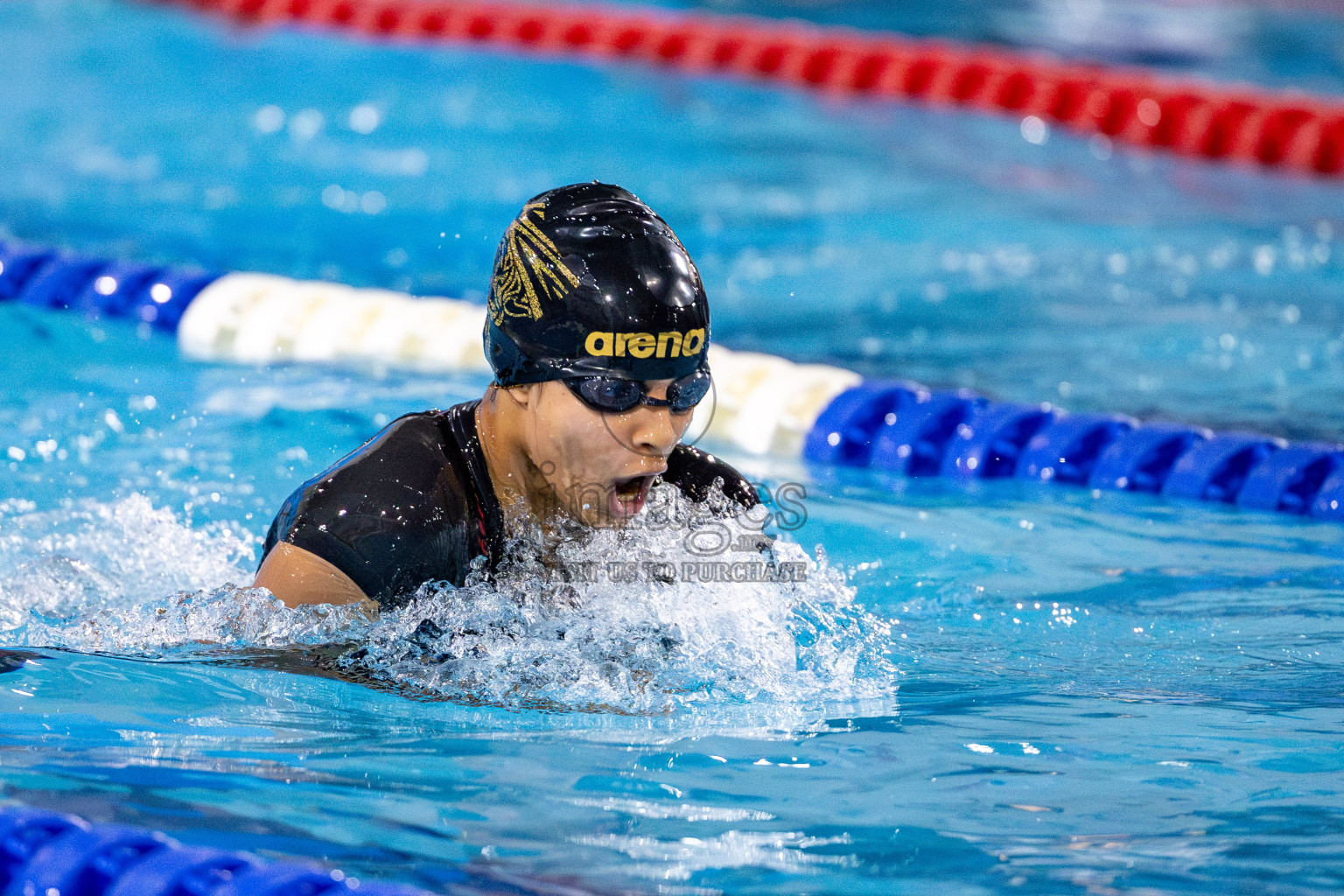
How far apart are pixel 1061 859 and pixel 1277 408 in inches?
116

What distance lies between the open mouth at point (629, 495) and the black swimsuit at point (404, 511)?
0.20 m

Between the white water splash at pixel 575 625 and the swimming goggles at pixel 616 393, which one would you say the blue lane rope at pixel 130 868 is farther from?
the swimming goggles at pixel 616 393

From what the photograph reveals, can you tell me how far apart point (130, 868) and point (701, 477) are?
1248 mm

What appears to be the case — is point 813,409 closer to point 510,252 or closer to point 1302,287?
point 510,252

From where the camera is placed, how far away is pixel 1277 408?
459cm

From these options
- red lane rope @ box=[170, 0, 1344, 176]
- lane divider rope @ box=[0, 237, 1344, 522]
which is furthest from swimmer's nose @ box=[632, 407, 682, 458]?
red lane rope @ box=[170, 0, 1344, 176]

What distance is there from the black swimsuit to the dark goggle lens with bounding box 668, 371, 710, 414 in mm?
343

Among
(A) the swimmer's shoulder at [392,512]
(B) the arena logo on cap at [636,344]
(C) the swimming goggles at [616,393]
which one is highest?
(B) the arena logo on cap at [636,344]

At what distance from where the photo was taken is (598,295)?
2340 mm

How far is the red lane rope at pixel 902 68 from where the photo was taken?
716 centimetres

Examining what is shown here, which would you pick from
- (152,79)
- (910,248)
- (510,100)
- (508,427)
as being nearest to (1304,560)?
(508,427)

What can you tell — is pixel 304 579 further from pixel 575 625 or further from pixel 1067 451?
pixel 1067 451

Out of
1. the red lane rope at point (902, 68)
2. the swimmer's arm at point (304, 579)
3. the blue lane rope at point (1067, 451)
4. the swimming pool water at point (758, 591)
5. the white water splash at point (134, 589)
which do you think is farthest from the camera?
the red lane rope at point (902, 68)

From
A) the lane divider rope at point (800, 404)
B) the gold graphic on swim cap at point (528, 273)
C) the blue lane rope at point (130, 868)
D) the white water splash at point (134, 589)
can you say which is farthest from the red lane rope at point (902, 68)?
the blue lane rope at point (130, 868)
